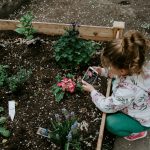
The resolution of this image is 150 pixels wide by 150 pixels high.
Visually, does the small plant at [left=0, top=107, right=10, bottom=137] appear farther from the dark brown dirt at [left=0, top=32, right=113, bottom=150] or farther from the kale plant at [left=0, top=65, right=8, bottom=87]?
the kale plant at [left=0, top=65, right=8, bottom=87]

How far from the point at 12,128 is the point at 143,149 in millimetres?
1223

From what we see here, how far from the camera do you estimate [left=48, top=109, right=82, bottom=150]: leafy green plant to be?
324cm

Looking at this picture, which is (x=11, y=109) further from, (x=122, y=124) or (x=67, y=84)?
(x=122, y=124)

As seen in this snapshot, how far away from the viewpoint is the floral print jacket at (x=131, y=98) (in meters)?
3.23

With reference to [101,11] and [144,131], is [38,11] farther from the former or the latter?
[144,131]

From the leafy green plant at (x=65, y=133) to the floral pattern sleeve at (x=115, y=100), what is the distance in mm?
263

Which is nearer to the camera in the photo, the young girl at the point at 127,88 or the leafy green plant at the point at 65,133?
the young girl at the point at 127,88

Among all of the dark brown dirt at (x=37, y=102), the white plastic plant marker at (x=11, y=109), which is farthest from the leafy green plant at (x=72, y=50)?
the white plastic plant marker at (x=11, y=109)

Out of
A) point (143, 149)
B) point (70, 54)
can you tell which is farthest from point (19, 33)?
point (143, 149)

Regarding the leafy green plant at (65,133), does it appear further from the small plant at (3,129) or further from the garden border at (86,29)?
the garden border at (86,29)

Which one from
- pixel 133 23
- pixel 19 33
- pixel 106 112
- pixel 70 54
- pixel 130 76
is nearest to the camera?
pixel 130 76

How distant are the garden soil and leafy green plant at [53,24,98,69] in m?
0.17

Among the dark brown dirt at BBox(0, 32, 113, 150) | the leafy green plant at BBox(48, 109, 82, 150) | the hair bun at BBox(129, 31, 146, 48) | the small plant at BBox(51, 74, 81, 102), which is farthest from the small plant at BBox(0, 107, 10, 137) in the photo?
the hair bun at BBox(129, 31, 146, 48)

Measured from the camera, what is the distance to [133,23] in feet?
16.3
